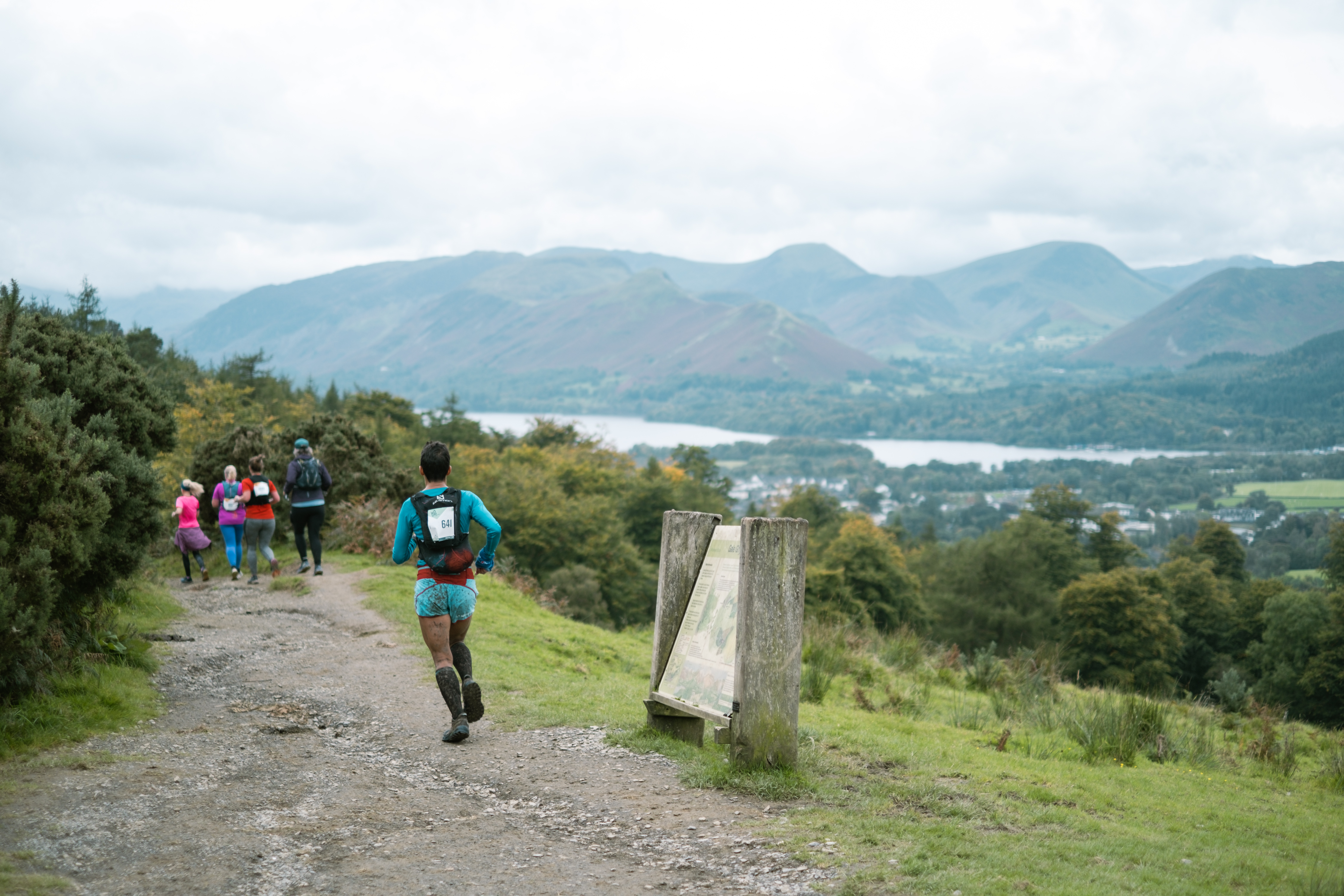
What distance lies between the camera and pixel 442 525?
6.78 meters

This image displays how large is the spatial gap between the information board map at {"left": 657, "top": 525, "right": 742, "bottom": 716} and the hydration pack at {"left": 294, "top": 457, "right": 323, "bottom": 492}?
9.14 m

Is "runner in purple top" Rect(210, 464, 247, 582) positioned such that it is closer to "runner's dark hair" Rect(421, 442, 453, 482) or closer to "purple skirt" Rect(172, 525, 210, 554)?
"purple skirt" Rect(172, 525, 210, 554)

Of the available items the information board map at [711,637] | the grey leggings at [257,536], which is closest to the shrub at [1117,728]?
the information board map at [711,637]

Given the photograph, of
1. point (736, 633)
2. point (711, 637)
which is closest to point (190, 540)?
point (711, 637)

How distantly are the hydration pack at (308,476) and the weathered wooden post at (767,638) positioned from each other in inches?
399

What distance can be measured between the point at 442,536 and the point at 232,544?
10230 mm

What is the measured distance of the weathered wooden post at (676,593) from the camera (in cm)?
680

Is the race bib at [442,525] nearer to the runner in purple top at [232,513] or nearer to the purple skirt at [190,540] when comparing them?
the runner in purple top at [232,513]

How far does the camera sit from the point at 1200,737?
30.7 feet

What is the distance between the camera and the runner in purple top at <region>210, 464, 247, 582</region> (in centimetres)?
1465

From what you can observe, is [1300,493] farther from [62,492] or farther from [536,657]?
[62,492]

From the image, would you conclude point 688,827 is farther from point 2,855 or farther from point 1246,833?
point 1246,833

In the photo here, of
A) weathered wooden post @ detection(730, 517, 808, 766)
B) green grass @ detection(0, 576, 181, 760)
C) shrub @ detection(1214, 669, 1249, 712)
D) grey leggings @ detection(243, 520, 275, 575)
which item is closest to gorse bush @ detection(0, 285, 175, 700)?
green grass @ detection(0, 576, 181, 760)

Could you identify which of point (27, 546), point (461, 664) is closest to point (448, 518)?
→ point (461, 664)
